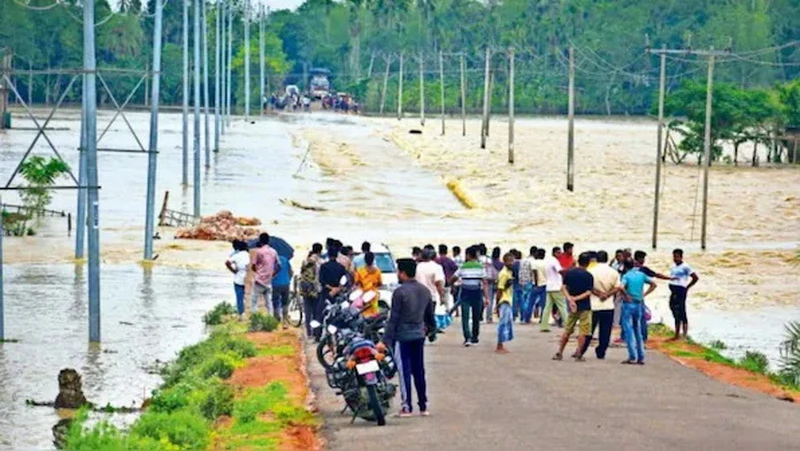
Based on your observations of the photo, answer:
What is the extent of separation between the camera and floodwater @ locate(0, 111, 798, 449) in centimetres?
2784

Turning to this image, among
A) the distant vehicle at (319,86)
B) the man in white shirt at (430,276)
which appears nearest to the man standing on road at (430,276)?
the man in white shirt at (430,276)

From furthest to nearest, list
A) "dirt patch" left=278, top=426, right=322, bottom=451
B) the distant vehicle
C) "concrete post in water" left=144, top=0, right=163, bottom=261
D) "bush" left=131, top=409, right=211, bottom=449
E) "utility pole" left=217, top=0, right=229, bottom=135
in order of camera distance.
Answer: the distant vehicle < "utility pole" left=217, top=0, right=229, bottom=135 < "concrete post in water" left=144, top=0, right=163, bottom=261 < "bush" left=131, top=409, right=211, bottom=449 < "dirt patch" left=278, top=426, right=322, bottom=451

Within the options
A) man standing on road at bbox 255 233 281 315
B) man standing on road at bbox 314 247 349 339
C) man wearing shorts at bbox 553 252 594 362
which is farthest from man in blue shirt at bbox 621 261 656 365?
man standing on road at bbox 255 233 281 315

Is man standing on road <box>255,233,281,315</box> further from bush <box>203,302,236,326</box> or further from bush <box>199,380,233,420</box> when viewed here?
bush <box>199,380,233,420</box>

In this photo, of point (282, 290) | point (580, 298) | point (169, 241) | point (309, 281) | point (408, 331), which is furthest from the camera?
point (169, 241)

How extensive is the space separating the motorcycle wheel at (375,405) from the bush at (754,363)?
27.5 ft

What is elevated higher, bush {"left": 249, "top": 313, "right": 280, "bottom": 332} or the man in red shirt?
the man in red shirt

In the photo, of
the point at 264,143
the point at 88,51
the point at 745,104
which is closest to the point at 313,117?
the point at 264,143

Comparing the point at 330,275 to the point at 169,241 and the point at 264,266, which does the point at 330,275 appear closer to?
the point at 264,266

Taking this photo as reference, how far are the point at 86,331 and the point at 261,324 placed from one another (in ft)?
17.3

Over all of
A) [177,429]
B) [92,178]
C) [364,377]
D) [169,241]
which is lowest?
[169,241]

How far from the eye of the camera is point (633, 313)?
79.2 feet

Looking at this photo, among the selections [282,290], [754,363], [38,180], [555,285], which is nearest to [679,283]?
[555,285]

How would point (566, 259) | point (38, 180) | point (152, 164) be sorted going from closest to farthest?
point (566, 259) → point (152, 164) → point (38, 180)
